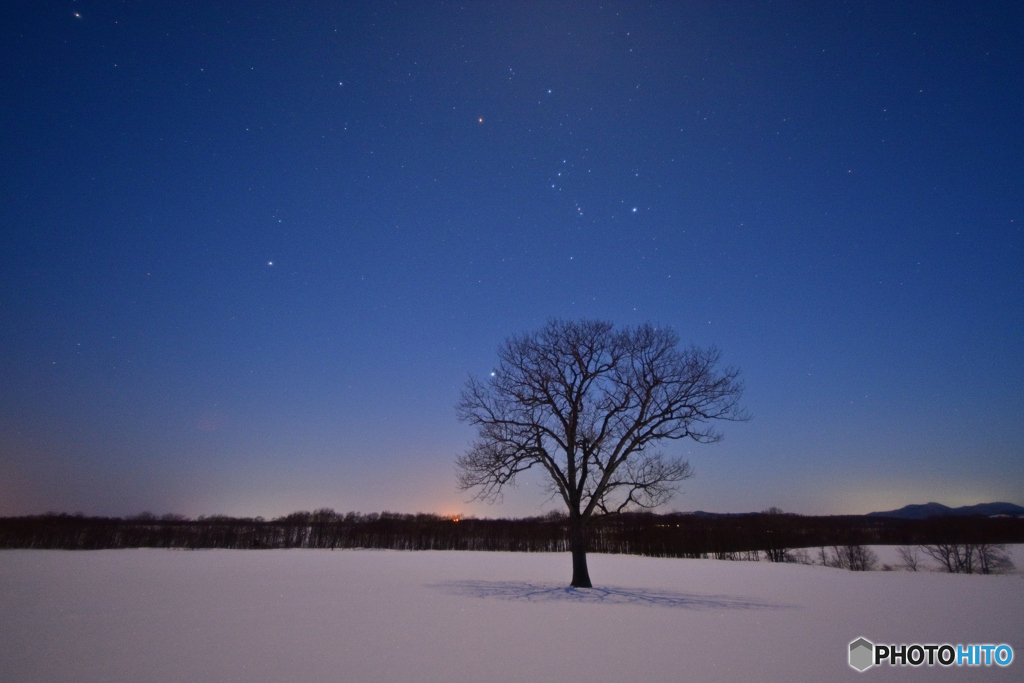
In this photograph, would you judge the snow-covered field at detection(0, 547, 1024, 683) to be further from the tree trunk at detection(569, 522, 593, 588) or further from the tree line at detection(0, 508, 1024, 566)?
the tree line at detection(0, 508, 1024, 566)

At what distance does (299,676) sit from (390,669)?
47.6 inches

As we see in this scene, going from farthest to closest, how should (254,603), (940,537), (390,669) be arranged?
1. (940,537)
2. (254,603)
3. (390,669)

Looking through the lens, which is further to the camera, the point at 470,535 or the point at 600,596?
the point at 470,535

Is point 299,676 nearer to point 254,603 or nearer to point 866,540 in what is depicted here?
point 254,603

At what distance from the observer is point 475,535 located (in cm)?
5075

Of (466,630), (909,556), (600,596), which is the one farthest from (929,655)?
(909,556)

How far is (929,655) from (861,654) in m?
1.33

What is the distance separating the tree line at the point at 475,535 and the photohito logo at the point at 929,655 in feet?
117

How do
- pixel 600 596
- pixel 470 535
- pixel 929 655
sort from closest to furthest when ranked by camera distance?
pixel 929 655 < pixel 600 596 < pixel 470 535

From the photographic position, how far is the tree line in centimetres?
4478

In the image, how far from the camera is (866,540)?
160ft

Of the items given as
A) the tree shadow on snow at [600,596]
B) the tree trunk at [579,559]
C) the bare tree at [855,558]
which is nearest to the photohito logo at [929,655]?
the tree shadow on snow at [600,596]

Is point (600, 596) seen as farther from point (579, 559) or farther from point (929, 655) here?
point (929, 655)

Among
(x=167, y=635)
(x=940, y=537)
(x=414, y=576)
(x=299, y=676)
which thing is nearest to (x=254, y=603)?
(x=167, y=635)
